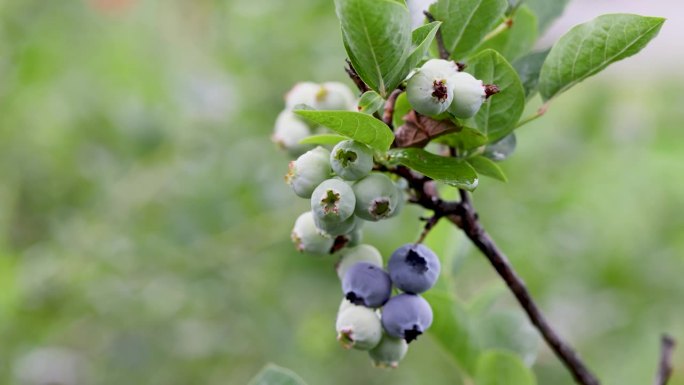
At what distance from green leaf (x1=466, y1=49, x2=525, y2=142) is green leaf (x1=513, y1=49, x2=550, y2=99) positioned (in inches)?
4.0

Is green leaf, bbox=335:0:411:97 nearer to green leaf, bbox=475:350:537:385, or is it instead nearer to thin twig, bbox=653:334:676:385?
green leaf, bbox=475:350:537:385

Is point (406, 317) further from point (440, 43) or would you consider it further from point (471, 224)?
point (440, 43)

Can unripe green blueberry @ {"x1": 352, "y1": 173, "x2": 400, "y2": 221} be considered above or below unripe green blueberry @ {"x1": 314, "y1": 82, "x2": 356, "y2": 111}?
below

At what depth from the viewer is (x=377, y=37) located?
0.69 meters

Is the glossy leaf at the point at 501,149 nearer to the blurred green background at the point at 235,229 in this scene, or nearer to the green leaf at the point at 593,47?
the green leaf at the point at 593,47

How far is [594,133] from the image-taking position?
2602 mm

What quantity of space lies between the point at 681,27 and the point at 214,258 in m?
8.25

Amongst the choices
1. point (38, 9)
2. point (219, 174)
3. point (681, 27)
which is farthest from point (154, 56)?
point (681, 27)

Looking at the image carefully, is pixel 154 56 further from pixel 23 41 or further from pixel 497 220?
pixel 497 220

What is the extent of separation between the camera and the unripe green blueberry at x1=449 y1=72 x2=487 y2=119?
2.43 feet

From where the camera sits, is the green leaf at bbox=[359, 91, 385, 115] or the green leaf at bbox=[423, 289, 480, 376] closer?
the green leaf at bbox=[359, 91, 385, 115]

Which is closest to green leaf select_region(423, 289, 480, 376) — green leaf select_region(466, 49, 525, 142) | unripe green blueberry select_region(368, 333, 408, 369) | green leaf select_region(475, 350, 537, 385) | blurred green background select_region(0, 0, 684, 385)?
green leaf select_region(475, 350, 537, 385)

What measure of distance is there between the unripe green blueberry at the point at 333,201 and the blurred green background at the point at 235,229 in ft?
4.61

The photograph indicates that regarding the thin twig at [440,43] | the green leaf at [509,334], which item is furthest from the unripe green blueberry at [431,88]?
the green leaf at [509,334]
